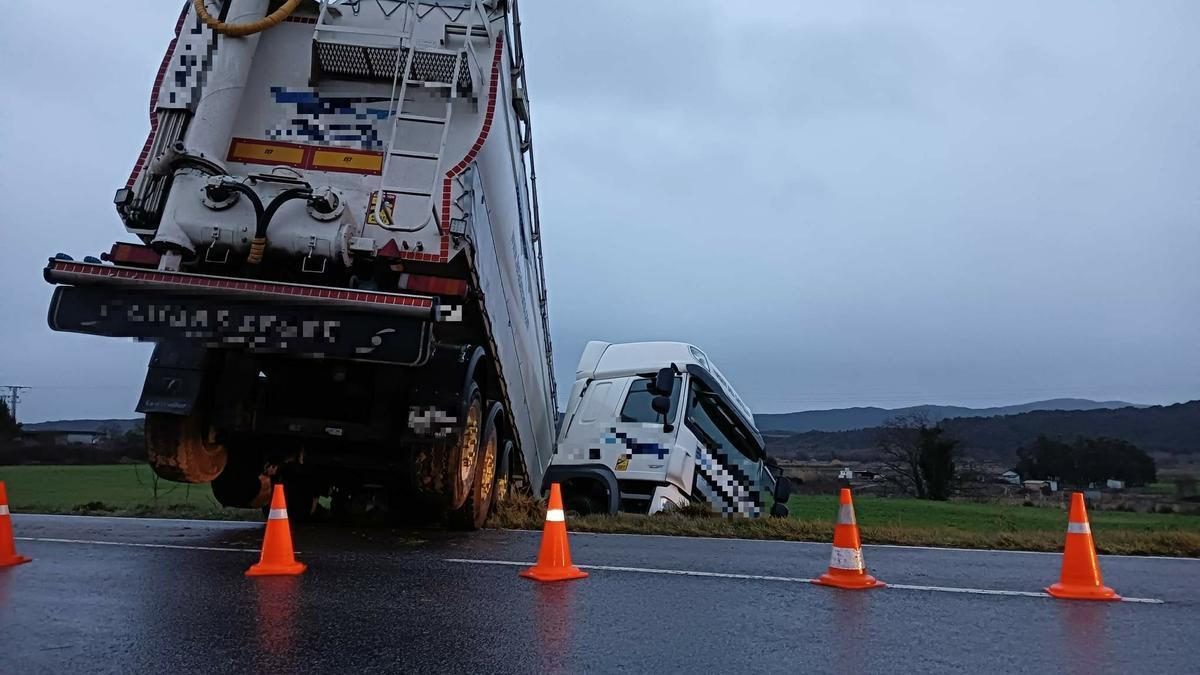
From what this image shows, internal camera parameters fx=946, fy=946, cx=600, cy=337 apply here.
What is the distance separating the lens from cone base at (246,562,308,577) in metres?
5.54

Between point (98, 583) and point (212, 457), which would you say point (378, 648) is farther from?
point (212, 457)

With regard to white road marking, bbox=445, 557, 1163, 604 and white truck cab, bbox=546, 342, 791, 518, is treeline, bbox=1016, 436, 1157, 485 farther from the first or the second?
white road marking, bbox=445, 557, 1163, 604

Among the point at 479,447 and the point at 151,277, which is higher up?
the point at 151,277

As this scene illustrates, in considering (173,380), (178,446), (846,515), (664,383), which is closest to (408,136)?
(173,380)

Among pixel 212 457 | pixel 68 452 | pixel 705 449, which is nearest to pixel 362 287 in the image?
pixel 212 457

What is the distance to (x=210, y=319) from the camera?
6027 mm

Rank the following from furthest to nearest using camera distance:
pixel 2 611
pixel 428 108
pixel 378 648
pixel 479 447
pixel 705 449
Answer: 1. pixel 705 449
2. pixel 479 447
3. pixel 428 108
4. pixel 2 611
5. pixel 378 648

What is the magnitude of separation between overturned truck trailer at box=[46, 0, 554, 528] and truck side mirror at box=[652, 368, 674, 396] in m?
2.90

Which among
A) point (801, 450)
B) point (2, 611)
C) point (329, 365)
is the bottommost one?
point (2, 611)

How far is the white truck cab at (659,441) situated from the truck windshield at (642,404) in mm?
11

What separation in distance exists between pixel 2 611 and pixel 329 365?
2.77m

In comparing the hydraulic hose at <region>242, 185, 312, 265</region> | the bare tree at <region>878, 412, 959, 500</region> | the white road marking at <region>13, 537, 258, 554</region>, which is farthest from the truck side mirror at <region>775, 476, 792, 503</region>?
the bare tree at <region>878, 412, 959, 500</region>

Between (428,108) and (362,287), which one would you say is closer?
(362,287)

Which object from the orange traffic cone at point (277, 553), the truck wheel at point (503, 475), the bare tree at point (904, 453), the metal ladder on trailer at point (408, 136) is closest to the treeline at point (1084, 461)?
the bare tree at point (904, 453)
